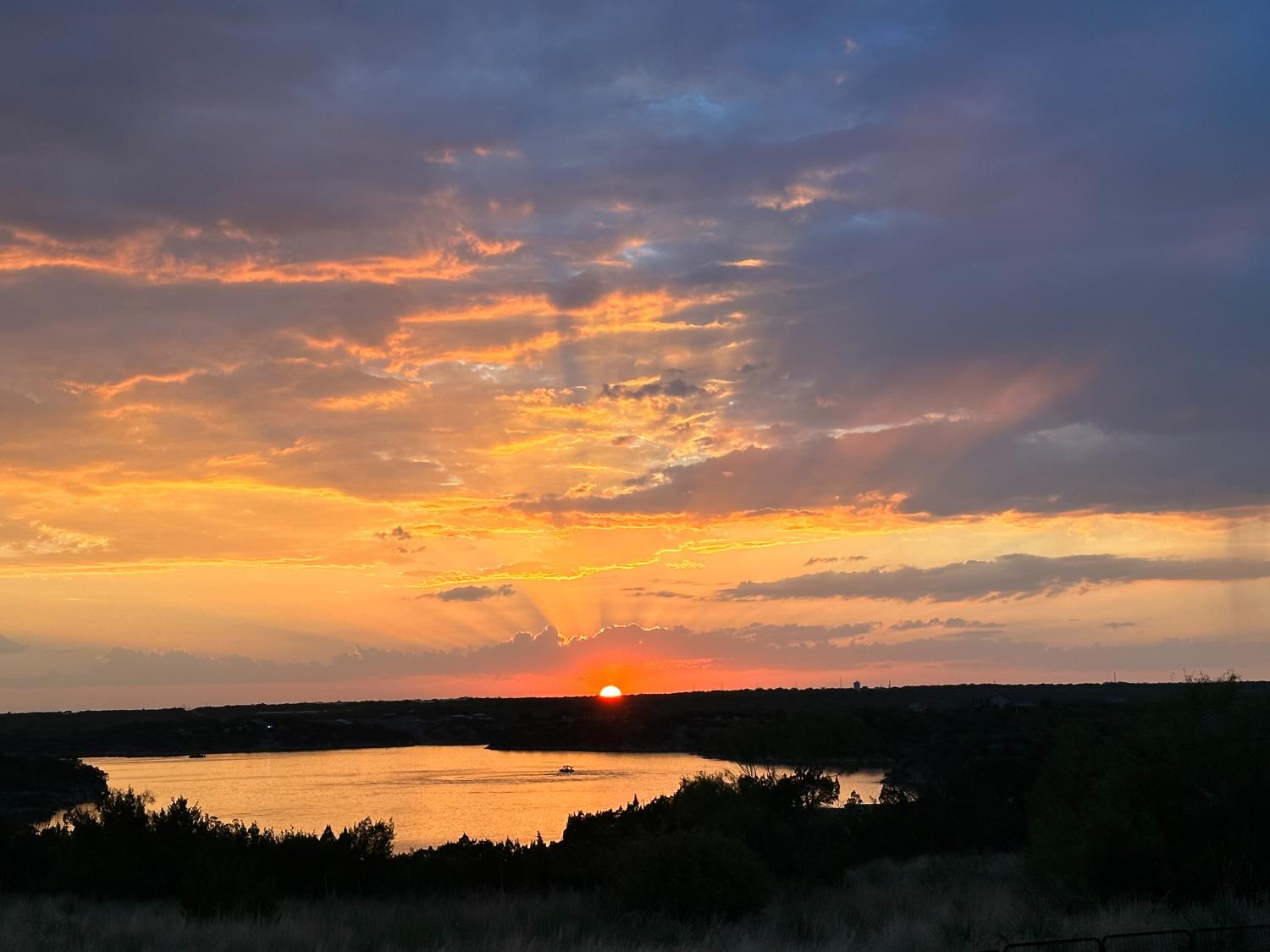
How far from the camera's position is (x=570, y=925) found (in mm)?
16578

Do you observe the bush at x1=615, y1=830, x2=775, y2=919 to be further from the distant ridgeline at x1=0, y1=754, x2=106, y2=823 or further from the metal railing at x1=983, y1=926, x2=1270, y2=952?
the distant ridgeline at x1=0, y1=754, x2=106, y2=823

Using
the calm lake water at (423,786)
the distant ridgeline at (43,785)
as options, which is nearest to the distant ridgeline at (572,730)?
the calm lake water at (423,786)

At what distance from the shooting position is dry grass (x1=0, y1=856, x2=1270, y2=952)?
14570 mm

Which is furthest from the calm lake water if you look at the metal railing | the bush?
the metal railing

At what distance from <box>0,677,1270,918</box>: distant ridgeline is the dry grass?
0.78m

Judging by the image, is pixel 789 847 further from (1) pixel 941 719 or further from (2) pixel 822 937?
(1) pixel 941 719

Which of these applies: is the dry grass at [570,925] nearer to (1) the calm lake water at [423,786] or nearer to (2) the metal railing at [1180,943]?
(2) the metal railing at [1180,943]

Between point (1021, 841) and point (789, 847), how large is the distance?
8754mm

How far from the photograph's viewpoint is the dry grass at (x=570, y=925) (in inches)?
574

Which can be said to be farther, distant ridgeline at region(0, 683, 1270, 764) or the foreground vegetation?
distant ridgeline at region(0, 683, 1270, 764)

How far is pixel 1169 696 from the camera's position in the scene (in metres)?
21.3

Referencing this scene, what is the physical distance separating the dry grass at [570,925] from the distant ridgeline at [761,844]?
78cm

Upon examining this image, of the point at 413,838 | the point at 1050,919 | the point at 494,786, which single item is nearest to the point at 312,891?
the point at 1050,919

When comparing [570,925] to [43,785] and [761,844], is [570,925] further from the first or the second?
[43,785]
